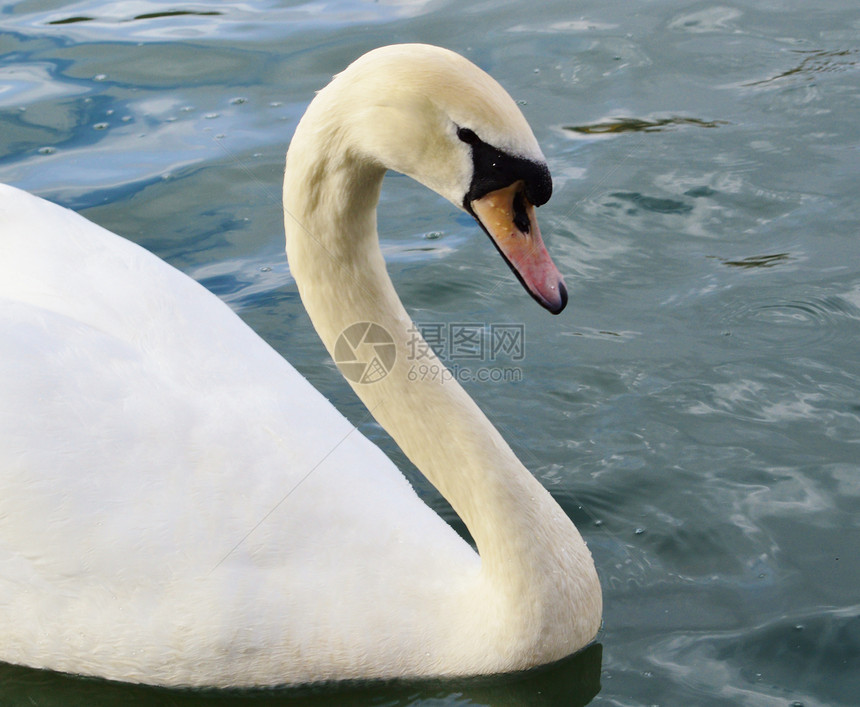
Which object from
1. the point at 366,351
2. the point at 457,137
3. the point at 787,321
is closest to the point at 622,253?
the point at 787,321

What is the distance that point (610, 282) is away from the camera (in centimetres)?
584

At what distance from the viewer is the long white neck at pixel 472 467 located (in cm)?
328

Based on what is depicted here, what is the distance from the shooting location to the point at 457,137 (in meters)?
2.88

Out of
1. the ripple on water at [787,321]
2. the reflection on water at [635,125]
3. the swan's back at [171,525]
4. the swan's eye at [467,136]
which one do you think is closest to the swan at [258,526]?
the swan's back at [171,525]

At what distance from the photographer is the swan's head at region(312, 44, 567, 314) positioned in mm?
2793

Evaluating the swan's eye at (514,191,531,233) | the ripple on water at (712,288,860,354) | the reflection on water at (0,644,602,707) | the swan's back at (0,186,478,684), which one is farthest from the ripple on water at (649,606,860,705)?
the ripple on water at (712,288,860,354)

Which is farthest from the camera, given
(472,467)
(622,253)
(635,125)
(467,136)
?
(635,125)

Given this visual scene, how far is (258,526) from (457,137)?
1310mm

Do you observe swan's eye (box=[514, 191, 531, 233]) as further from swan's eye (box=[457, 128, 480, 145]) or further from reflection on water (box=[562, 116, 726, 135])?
reflection on water (box=[562, 116, 726, 135])

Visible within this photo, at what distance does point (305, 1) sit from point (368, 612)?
7.19 metres

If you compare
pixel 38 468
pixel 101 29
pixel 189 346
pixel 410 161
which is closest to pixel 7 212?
pixel 189 346

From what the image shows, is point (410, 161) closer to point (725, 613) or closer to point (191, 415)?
point (191, 415)

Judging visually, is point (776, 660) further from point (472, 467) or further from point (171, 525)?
point (171, 525)

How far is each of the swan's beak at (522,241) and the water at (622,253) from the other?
52.6 inches
